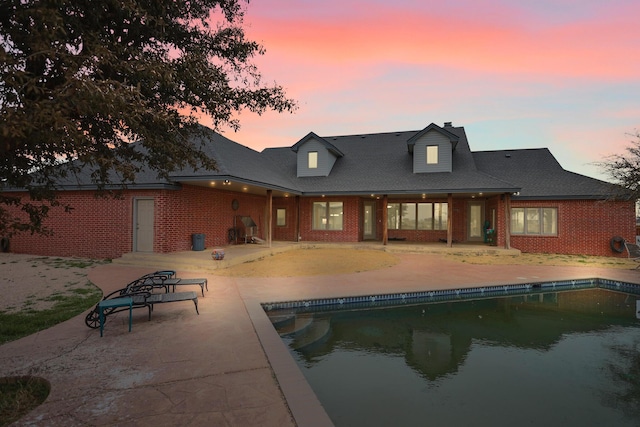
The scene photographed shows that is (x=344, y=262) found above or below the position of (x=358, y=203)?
below

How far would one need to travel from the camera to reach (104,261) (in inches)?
507

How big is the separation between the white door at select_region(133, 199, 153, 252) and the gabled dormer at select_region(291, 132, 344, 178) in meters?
10.0

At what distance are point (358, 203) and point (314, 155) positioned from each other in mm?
4429

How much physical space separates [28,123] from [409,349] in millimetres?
5717

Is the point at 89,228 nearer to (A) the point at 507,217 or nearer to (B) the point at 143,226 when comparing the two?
(B) the point at 143,226

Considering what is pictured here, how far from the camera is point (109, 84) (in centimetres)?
313

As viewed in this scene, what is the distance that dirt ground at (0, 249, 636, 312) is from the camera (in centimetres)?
765

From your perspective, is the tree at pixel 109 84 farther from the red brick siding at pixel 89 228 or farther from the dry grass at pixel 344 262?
the red brick siding at pixel 89 228

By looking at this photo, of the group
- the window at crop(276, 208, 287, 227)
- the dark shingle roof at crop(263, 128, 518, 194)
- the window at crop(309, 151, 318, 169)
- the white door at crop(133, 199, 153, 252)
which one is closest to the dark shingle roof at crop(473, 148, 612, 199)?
the dark shingle roof at crop(263, 128, 518, 194)

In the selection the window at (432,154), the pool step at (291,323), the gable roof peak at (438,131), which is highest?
the gable roof peak at (438,131)

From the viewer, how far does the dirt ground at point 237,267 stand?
7.65 metres

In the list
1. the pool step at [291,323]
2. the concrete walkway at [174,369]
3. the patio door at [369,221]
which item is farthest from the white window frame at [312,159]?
the pool step at [291,323]

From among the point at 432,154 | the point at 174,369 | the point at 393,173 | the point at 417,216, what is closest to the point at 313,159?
the point at 393,173

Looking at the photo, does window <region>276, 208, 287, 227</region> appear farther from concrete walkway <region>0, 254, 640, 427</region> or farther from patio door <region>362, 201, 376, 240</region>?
concrete walkway <region>0, 254, 640, 427</region>
